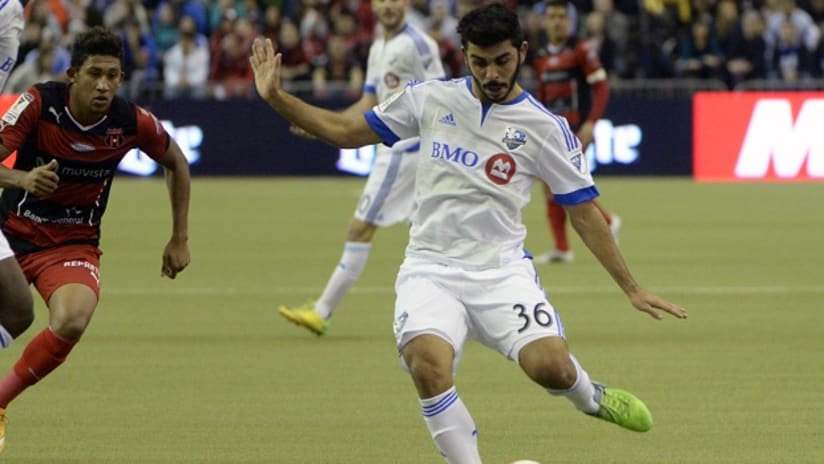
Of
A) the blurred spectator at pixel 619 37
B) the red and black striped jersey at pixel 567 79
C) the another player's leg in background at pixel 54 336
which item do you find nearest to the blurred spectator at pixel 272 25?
the blurred spectator at pixel 619 37

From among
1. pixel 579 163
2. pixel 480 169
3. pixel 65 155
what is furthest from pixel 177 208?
pixel 579 163

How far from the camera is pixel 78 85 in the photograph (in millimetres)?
7602

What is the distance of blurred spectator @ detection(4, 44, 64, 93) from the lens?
76.3 ft

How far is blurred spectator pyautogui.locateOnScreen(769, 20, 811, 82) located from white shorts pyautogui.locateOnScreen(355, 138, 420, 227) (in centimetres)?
1470

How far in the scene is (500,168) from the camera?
679cm

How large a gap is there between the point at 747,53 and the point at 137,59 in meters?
8.54

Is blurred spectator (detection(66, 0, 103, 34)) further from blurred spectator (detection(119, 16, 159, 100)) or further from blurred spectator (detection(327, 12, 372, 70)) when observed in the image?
blurred spectator (detection(327, 12, 372, 70))

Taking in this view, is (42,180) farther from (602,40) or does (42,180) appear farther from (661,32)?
(661,32)

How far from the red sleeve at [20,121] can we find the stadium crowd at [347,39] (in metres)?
16.0

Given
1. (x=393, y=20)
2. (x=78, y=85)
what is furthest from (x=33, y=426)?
(x=393, y=20)

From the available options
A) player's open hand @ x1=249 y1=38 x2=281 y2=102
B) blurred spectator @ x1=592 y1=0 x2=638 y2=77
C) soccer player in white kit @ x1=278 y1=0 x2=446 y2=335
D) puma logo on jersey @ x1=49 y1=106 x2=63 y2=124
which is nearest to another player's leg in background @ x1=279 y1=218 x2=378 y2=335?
soccer player in white kit @ x1=278 y1=0 x2=446 y2=335

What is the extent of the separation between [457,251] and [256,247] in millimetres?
9622

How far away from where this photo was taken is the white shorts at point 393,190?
1090 centimetres

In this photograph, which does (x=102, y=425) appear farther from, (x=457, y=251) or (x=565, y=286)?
(x=565, y=286)
